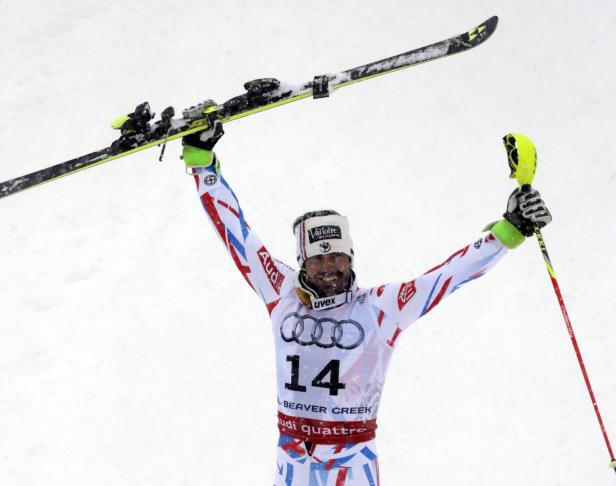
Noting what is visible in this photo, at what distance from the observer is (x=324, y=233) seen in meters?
3.40

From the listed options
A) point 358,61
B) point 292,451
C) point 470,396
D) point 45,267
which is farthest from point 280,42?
point 292,451

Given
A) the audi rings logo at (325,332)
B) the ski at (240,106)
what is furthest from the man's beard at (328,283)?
the ski at (240,106)

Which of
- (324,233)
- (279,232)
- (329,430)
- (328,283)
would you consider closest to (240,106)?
(324,233)

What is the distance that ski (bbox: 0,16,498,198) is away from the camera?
344 centimetres

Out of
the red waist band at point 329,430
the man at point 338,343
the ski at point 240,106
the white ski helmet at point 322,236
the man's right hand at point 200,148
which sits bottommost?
the red waist band at point 329,430

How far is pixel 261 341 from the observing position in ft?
18.7

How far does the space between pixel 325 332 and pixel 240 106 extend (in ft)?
3.41

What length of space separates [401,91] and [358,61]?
0.43 metres

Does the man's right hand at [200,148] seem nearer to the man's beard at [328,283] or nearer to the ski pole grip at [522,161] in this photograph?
the man's beard at [328,283]

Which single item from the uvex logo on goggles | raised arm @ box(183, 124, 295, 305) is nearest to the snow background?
raised arm @ box(183, 124, 295, 305)

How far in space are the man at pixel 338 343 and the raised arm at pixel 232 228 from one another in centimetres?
14

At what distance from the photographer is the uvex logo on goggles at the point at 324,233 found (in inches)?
134

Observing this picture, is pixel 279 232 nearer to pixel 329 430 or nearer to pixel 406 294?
pixel 406 294

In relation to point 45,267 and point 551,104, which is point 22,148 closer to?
point 45,267
